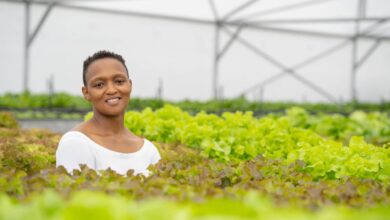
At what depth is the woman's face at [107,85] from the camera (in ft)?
12.8

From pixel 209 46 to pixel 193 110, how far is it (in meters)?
5.69

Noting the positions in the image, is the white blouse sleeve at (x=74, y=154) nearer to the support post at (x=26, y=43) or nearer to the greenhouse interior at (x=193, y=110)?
the greenhouse interior at (x=193, y=110)

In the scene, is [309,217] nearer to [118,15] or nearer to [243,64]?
[118,15]

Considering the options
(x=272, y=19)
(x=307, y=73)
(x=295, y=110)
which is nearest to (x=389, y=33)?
(x=307, y=73)

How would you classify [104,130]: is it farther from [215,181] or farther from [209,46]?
[209,46]

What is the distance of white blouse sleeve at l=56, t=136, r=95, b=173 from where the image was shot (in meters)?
3.83

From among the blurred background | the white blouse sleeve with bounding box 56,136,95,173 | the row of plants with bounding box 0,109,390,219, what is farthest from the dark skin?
the blurred background

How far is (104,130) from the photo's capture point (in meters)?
4.06

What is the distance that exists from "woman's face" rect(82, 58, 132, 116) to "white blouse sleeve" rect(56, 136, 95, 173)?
Answer: 28cm

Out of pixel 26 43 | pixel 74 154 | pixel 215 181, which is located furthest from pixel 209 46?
pixel 215 181

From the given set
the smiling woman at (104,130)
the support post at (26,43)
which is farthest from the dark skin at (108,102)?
the support post at (26,43)

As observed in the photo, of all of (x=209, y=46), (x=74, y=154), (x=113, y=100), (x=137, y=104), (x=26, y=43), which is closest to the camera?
(x=74, y=154)

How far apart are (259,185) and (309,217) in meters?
1.48

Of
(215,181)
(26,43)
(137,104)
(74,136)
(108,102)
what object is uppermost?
(26,43)
